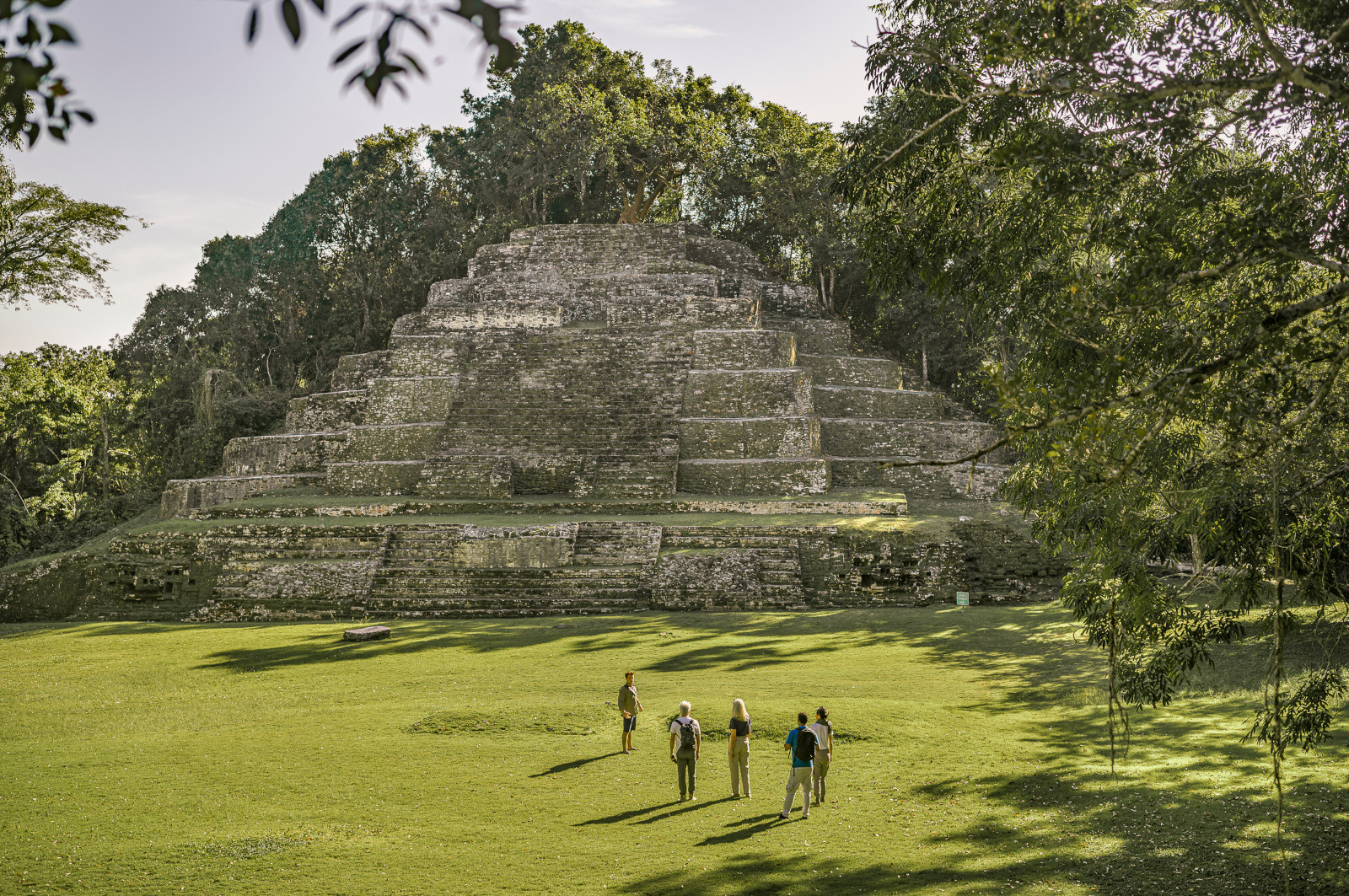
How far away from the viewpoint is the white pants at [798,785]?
607 cm

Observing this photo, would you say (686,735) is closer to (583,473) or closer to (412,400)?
(583,473)

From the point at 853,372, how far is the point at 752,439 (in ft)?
18.5

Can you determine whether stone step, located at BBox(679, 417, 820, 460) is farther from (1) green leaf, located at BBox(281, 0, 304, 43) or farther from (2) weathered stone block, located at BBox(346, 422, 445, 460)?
(1) green leaf, located at BBox(281, 0, 304, 43)

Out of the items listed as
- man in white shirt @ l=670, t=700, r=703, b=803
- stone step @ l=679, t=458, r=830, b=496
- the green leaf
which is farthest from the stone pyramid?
the green leaf

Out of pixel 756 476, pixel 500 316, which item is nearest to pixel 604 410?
pixel 756 476

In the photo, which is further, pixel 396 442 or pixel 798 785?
pixel 396 442

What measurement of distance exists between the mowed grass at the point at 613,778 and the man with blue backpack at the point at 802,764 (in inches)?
6.5

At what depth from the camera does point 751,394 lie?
1894cm

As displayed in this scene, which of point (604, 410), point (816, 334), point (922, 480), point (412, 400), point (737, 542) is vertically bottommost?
point (737, 542)

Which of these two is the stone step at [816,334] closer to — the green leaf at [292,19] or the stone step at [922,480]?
the stone step at [922,480]

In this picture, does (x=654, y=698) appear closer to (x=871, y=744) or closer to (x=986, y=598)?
(x=871, y=744)

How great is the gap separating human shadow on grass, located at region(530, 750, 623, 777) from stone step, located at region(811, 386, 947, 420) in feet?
46.6

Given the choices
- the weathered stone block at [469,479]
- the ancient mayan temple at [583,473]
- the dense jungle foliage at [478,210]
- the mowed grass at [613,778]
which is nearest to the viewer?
the mowed grass at [613,778]

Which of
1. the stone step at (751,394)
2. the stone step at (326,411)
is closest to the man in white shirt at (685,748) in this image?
the stone step at (751,394)
